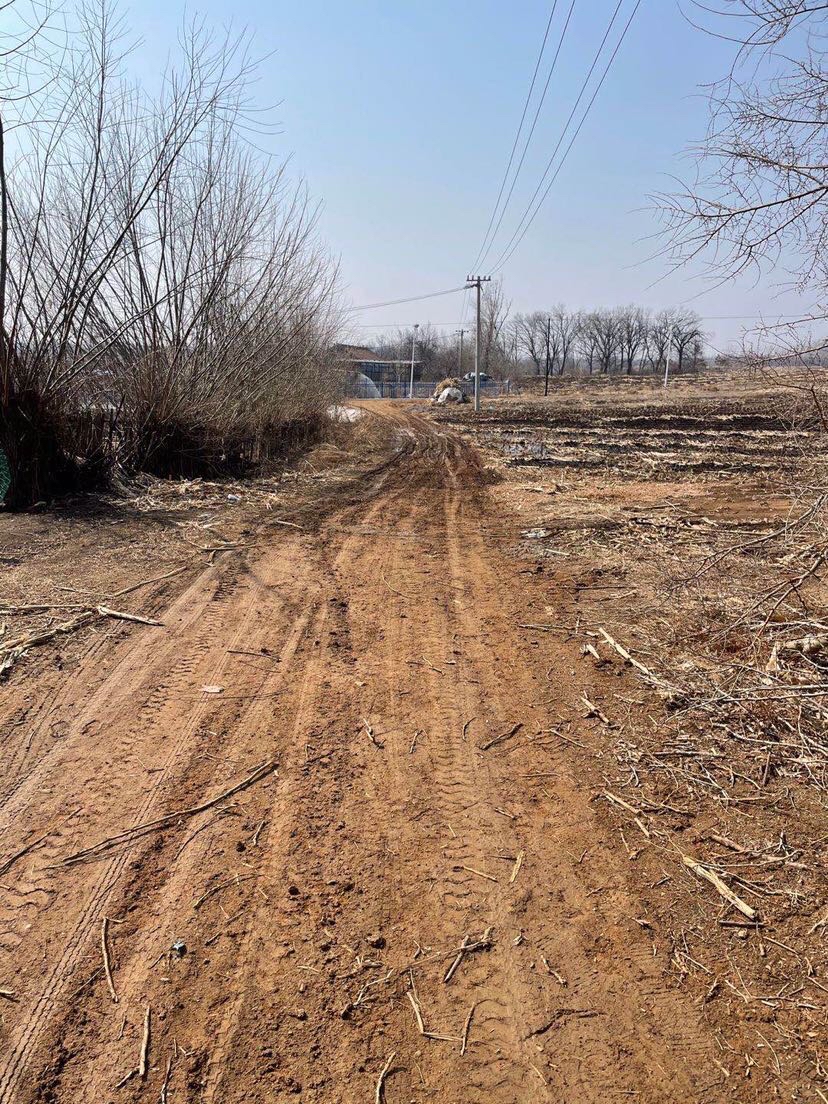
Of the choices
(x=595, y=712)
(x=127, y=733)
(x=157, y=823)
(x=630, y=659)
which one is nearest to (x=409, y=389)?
(x=630, y=659)

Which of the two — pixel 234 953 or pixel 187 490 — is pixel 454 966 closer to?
pixel 234 953

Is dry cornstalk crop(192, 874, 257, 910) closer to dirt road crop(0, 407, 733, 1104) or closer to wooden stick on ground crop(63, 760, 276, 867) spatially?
dirt road crop(0, 407, 733, 1104)

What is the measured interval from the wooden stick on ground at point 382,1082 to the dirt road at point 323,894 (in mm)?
12

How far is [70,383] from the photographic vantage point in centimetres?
901

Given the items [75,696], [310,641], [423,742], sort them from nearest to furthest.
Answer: [423,742] → [75,696] → [310,641]

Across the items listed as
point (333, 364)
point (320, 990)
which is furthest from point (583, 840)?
point (333, 364)

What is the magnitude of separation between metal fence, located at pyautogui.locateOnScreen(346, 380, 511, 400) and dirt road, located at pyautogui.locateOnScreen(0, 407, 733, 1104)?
55.2m

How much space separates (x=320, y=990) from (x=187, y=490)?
9116mm

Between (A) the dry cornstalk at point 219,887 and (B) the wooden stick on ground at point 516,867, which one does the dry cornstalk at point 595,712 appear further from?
(A) the dry cornstalk at point 219,887

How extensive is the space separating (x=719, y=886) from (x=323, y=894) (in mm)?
1501

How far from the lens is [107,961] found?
2264 mm

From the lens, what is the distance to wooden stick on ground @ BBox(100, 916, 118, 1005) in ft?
7.07

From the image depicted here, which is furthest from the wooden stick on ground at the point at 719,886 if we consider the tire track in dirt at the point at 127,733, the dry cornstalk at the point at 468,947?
the tire track in dirt at the point at 127,733

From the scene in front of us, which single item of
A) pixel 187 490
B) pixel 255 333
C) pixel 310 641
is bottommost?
pixel 310 641
